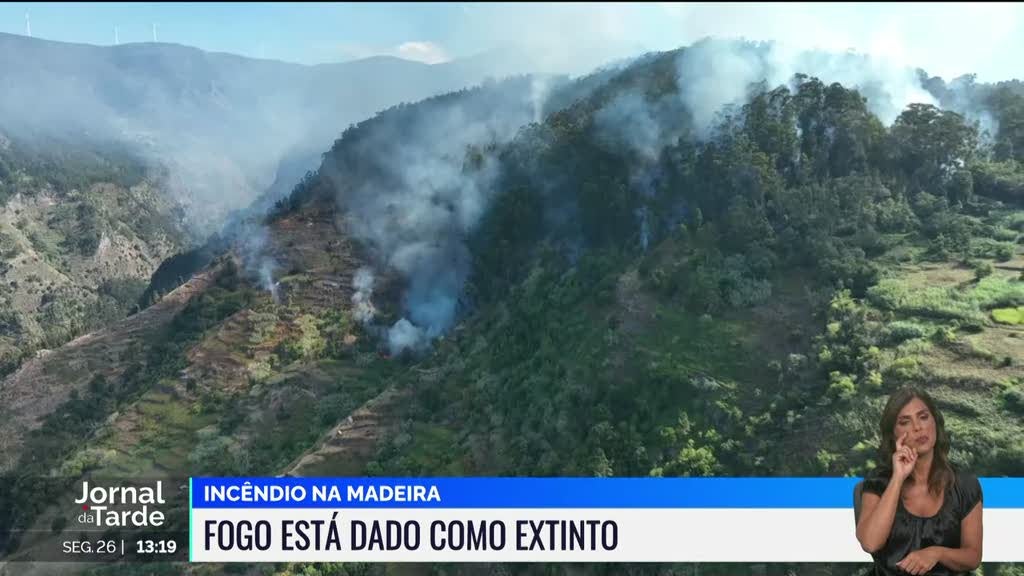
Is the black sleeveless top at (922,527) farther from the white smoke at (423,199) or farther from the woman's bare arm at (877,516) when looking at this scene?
the white smoke at (423,199)

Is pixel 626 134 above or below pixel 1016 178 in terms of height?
above

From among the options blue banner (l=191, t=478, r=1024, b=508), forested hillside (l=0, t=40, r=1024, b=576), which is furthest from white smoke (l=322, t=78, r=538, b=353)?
blue banner (l=191, t=478, r=1024, b=508)

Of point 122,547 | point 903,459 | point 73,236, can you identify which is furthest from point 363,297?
point 73,236

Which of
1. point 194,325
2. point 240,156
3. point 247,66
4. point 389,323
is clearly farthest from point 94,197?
point 389,323

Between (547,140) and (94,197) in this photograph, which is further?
(94,197)

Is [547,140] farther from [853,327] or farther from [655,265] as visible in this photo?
[853,327]

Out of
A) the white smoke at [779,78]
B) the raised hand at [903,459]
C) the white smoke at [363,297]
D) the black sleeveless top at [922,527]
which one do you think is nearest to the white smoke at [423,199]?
the white smoke at [363,297]

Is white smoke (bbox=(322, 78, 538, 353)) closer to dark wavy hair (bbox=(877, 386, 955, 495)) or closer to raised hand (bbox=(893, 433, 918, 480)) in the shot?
dark wavy hair (bbox=(877, 386, 955, 495))

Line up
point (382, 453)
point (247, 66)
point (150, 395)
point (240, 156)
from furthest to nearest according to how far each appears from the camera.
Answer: point (247, 66), point (240, 156), point (150, 395), point (382, 453)
